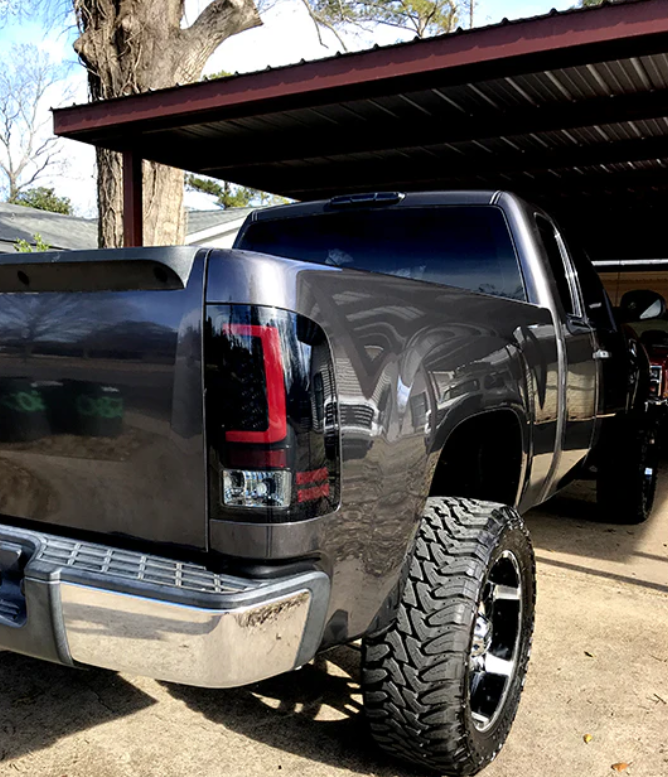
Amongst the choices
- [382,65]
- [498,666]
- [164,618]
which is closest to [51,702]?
[164,618]

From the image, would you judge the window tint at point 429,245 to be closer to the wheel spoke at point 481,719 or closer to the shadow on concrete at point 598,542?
the wheel spoke at point 481,719

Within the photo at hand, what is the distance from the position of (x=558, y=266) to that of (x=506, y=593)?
1.85 metres

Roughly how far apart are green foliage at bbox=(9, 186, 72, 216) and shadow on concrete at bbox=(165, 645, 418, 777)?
135 feet

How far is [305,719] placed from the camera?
291 centimetres

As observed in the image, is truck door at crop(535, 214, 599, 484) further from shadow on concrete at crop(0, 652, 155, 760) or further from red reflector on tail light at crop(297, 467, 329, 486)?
shadow on concrete at crop(0, 652, 155, 760)

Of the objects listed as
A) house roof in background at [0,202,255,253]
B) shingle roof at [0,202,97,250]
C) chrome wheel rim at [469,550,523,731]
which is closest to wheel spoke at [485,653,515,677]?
chrome wheel rim at [469,550,523,731]

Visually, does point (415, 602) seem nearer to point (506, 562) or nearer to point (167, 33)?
point (506, 562)

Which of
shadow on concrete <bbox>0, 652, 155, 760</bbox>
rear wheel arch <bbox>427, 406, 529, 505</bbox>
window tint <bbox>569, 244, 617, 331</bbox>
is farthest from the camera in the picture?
window tint <bbox>569, 244, 617, 331</bbox>

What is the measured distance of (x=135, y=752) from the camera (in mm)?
2666

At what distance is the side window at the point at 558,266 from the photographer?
385cm

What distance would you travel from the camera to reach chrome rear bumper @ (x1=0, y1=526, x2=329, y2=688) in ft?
6.02

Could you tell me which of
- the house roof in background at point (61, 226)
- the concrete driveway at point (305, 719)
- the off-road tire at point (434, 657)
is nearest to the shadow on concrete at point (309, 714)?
the concrete driveway at point (305, 719)

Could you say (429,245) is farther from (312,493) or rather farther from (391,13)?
(391,13)

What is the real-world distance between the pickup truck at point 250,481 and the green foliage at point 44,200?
137ft
